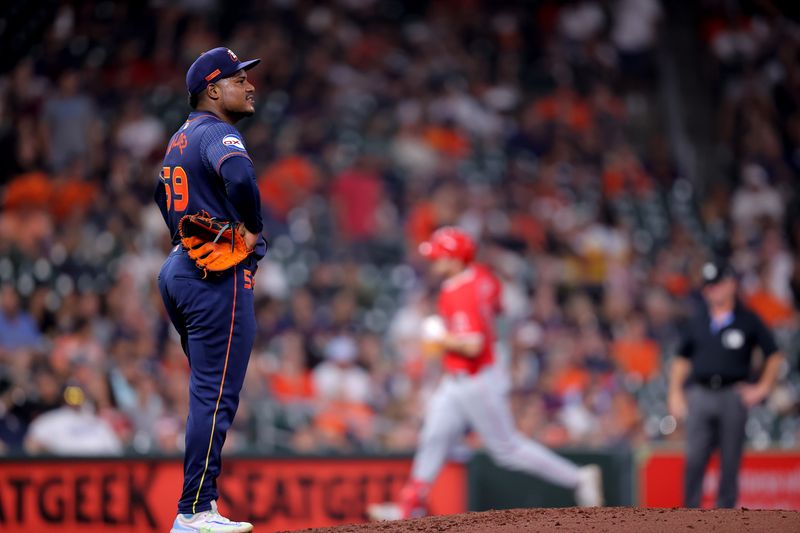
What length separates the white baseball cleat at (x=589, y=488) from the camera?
9.97 m

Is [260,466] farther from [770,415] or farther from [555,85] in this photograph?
[555,85]

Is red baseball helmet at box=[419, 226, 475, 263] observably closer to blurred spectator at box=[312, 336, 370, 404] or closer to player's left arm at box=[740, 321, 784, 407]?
player's left arm at box=[740, 321, 784, 407]

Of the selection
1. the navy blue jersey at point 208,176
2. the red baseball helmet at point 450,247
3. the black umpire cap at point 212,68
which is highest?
the black umpire cap at point 212,68

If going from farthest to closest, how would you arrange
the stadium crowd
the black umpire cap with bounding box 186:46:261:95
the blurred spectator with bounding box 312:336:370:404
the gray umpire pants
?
the blurred spectator with bounding box 312:336:370:404 → the stadium crowd → the gray umpire pants → the black umpire cap with bounding box 186:46:261:95

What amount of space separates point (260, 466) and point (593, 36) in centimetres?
1058

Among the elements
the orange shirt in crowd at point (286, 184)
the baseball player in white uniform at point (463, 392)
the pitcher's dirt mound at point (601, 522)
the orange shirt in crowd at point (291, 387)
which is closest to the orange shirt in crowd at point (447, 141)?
the orange shirt in crowd at point (286, 184)

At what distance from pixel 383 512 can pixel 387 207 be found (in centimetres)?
556

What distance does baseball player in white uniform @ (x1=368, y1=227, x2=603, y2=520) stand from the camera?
31.0 ft

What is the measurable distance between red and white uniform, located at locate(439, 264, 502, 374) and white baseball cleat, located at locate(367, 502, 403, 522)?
1.19 metres

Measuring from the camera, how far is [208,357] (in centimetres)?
552

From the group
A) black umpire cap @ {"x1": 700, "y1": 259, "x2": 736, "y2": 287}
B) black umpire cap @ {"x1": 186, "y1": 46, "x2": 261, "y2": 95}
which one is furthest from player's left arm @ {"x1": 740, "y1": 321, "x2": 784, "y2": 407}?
black umpire cap @ {"x1": 186, "y1": 46, "x2": 261, "y2": 95}

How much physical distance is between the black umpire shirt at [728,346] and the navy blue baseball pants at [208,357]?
4.64m

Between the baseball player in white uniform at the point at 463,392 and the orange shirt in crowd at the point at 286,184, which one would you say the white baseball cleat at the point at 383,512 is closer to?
the baseball player in white uniform at the point at 463,392

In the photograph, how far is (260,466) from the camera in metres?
9.64
